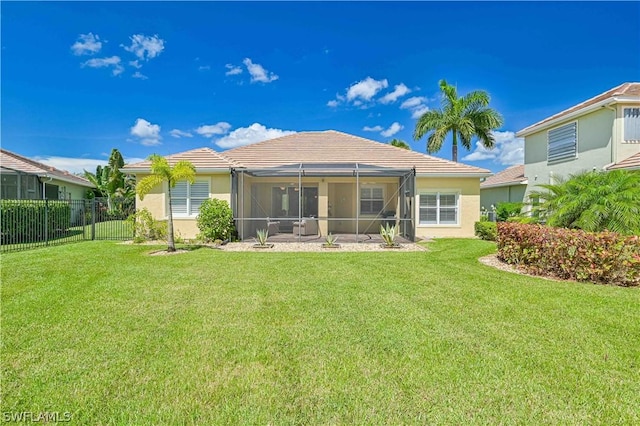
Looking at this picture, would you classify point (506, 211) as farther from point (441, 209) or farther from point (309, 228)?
point (309, 228)

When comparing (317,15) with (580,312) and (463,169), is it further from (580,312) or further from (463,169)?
(580,312)

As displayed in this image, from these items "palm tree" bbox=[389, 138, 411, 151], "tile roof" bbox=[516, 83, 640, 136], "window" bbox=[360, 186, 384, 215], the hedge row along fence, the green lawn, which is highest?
"palm tree" bbox=[389, 138, 411, 151]

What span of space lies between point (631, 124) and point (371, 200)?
39.5 feet

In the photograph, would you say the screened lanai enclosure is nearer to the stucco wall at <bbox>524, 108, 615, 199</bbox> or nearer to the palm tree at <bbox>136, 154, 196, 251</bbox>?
the palm tree at <bbox>136, 154, 196, 251</bbox>

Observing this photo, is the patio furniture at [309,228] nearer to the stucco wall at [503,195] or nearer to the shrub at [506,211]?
the shrub at [506,211]

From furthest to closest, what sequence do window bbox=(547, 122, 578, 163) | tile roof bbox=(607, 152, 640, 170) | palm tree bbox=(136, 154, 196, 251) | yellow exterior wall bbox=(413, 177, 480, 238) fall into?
yellow exterior wall bbox=(413, 177, 480, 238)
window bbox=(547, 122, 578, 163)
tile roof bbox=(607, 152, 640, 170)
palm tree bbox=(136, 154, 196, 251)

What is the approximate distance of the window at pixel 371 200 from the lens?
18016 millimetres

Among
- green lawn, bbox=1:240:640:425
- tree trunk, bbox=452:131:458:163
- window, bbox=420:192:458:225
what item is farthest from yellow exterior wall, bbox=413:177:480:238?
green lawn, bbox=1:240:640:425

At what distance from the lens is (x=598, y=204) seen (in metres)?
8.47

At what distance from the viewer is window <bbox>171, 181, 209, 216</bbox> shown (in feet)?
48.7

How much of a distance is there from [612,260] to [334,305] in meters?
6.68

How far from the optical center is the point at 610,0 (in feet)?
39.6

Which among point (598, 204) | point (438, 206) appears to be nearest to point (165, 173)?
point (438, 206)

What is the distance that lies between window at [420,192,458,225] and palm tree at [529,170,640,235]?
21.3ft
